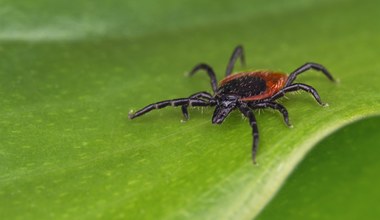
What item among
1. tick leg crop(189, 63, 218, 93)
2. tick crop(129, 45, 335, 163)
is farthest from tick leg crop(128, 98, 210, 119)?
tick leg crop(189, 63, 218, 93)

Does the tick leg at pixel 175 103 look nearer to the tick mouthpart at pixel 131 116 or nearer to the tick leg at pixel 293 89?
the tick mouthpart at pixel 131 116

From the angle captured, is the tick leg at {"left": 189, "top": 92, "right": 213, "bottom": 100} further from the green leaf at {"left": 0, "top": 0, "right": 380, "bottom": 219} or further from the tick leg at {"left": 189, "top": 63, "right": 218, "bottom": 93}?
the tick leg at {"left": 189, "top": 63, "right": 218, "bottom": 93}

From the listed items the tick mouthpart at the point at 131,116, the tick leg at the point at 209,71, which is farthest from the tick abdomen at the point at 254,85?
the tick mouthpart at the point at 131,116

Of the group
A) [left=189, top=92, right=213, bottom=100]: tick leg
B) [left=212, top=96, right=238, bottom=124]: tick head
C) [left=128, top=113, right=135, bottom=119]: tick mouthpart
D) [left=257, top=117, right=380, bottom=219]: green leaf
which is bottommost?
[left=257, top=117, right=380, bottom=219]: green leaf

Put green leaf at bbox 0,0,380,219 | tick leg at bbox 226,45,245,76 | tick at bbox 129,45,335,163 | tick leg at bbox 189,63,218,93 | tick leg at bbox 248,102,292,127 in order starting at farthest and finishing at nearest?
tick leg at bbox 226,45,245,76 < tick leg at bbox 189,63,218,93 < tick at bbox 129,45,335,163 < tick leg at bbox 248,102,292,127 < green leaf at bbox 0,0,380,219

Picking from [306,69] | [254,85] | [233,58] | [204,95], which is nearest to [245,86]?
[254,85]

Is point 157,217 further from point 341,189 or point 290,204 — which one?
point 341,189
